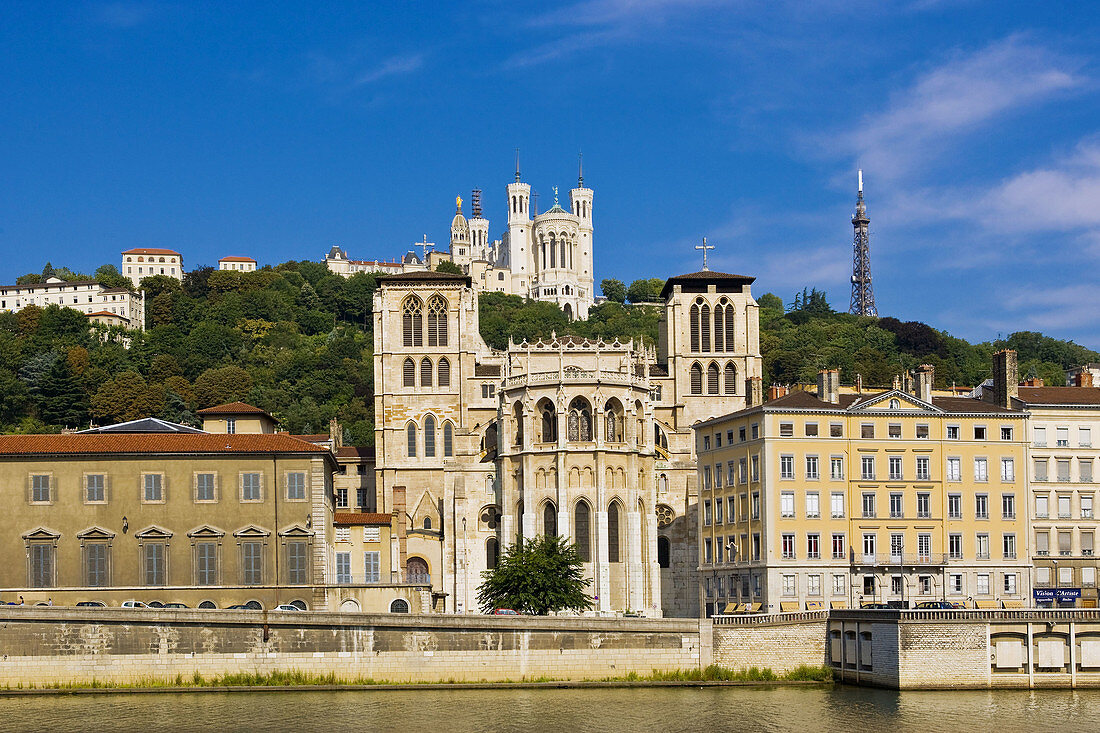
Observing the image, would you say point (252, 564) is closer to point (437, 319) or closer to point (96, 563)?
point (96, 563)

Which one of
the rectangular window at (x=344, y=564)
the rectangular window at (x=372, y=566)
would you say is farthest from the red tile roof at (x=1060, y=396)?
the rectangular window at (x=344, y=564)

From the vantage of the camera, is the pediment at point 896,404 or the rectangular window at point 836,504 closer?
the rectangular window at point 836,504

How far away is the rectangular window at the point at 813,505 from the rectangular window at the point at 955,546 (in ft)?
21.1

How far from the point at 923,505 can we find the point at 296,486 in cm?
2946

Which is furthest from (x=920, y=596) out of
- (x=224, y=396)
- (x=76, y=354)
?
(x=76, y=354)

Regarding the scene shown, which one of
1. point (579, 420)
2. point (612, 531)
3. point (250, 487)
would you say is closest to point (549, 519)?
point (612, 531)

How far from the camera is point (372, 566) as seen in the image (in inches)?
3602

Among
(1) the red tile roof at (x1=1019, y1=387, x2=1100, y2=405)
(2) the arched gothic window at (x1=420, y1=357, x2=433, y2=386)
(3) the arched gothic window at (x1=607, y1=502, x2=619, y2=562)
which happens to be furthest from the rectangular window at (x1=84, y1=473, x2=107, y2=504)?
(1) the red tile roof at (x1=1019, y1=387, x2=1100, y2=405)

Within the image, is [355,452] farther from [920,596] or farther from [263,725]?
[263,725]

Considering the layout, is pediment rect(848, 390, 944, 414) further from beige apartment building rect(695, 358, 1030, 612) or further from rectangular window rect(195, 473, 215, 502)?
rectangular window rect(195, 473, 215, 502)

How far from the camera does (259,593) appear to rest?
78688 mm

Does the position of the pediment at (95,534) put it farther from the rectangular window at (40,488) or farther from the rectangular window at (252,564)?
the rectangular window at (252,564)

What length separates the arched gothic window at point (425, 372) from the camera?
109 metres

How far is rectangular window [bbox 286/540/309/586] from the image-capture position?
79438 mm
